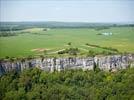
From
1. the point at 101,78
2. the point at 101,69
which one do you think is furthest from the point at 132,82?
the point at 101,69

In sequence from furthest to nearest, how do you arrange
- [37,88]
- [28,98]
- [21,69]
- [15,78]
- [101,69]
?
[101,69], [21,69], [15,78], [37,88], [28,98]

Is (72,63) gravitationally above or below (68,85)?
above

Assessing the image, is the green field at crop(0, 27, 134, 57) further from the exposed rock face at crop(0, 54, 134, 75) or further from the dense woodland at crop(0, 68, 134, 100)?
the dense woodland at crop(0, 68, 134, 100)

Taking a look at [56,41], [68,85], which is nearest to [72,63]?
[56,41]

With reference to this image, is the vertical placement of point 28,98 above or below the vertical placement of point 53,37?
below

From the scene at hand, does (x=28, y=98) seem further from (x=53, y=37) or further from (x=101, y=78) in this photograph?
(x=53, y=37)

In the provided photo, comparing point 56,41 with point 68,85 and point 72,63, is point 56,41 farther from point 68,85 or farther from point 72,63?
point 68,85
